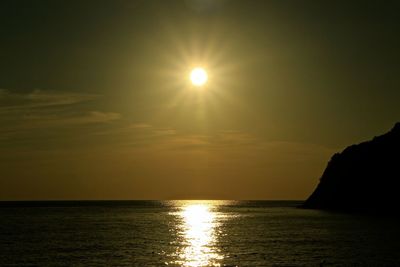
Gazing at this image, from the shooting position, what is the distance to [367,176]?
5763 inches

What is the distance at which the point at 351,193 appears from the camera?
155 m

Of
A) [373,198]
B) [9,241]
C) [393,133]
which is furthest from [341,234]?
[393,133]

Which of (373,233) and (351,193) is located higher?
(351,193)

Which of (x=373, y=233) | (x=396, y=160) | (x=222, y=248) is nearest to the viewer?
(x=222, y=248)

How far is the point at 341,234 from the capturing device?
268 ft

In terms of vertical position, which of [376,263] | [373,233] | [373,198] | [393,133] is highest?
[393,133]

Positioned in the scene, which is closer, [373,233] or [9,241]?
[9,241]

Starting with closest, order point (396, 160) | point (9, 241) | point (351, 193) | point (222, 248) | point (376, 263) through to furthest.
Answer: point (376, 263), point (222, 248), point (9, 241), point (396, 160), point (351, 193)

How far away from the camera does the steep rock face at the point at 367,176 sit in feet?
452

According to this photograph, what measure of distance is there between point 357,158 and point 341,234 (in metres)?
80.7

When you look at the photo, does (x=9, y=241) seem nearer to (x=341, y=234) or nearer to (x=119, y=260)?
(x=119, y=260)

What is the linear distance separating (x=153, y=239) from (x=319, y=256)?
32.0 m

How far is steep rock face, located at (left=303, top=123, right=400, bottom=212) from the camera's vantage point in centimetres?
13762

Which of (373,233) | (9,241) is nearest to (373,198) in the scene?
(373,233)
